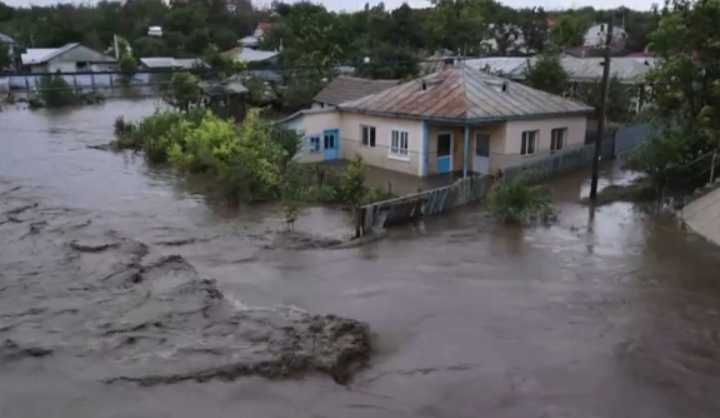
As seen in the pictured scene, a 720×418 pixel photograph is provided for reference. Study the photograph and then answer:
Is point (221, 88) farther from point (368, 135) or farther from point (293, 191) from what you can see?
point (293, 191)

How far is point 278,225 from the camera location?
1994 centimetres

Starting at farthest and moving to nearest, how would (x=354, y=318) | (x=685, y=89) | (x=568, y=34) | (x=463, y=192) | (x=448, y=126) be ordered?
(x=568, y=34) → (x=448, y=126) → (x=685, y=89) → (x=463, y=192) → (x=354, y=318)

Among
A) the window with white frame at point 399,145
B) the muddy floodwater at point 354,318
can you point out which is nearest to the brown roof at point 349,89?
the window with white frame at point 399,145

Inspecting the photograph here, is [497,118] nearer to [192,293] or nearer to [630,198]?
[630,198]

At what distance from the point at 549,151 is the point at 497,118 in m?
3.73

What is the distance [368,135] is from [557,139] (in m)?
7.39

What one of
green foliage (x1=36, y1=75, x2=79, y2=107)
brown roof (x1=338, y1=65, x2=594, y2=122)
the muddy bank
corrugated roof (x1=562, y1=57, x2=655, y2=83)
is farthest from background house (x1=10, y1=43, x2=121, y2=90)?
the muddy bank

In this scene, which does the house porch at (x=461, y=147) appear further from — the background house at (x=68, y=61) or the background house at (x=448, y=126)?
the background house at (x=68, y=61)

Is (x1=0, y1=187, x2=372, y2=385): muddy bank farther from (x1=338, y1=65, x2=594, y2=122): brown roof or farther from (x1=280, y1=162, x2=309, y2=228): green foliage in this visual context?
(x1=338, y1=65, x2=594, y2=122): brown roof

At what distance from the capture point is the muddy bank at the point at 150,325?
11.2 m

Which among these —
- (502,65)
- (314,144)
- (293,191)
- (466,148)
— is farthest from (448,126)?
(502,65)

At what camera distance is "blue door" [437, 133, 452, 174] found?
26.6 m

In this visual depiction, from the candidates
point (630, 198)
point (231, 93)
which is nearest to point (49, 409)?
point (630, 198)

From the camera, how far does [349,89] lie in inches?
1329
